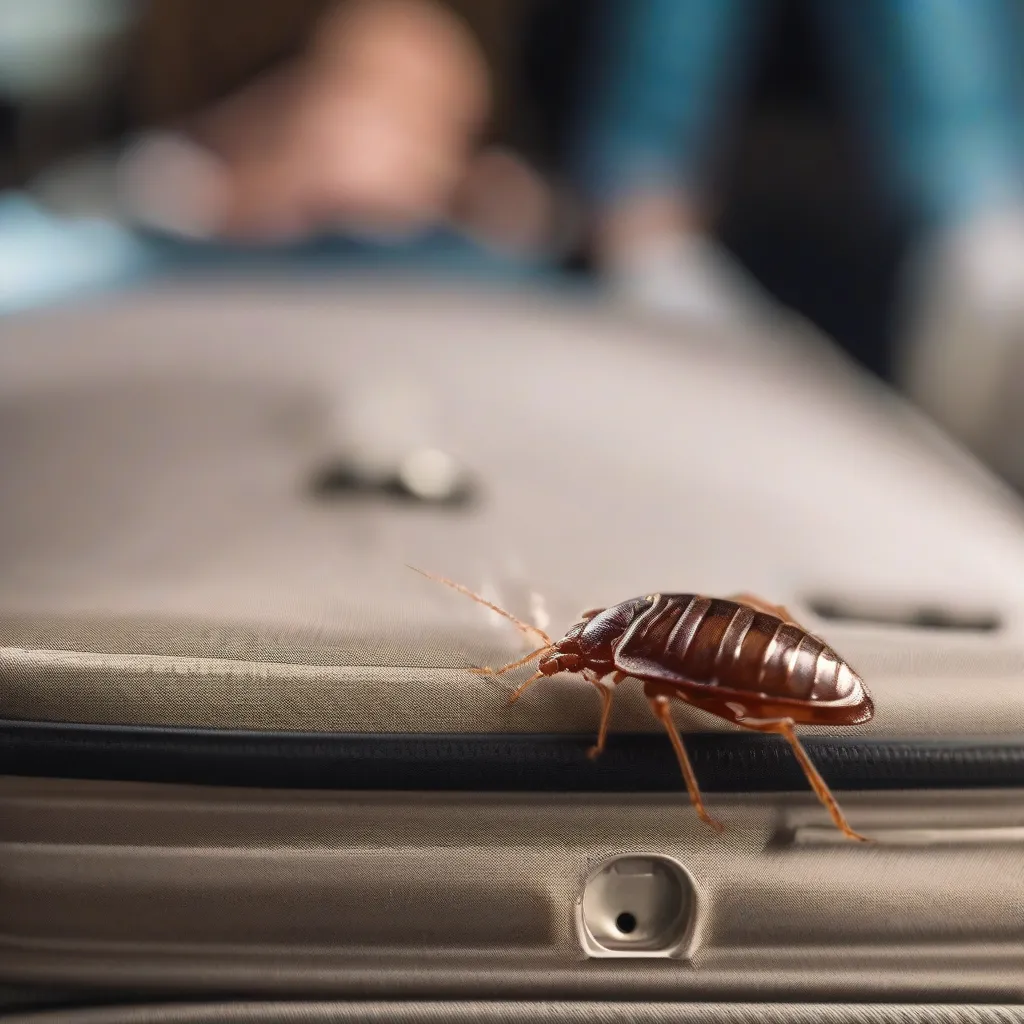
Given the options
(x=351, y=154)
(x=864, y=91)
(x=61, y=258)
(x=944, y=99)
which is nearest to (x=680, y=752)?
(x=61, y=258)

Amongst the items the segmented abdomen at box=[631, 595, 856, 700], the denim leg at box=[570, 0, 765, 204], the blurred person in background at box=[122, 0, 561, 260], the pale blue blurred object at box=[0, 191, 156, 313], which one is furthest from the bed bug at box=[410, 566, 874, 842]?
the denim leg at box=[570, 0, 765, 204]

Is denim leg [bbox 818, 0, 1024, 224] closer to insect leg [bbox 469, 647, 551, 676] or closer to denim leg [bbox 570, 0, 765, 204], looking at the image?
denim leg [bbox 570, 0, 765, 204]

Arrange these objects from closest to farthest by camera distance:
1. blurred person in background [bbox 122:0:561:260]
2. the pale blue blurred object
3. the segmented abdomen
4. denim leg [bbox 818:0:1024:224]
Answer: the segmented abdomen < the pale blue blurred object < blurred person in background [bbox 122:0:561:260] < denim leg [bbox 818:0:1024:224]

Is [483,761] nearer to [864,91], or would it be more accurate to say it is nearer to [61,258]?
[61,258]

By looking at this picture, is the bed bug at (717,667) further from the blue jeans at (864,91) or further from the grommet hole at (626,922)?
the blue jeans at (864,91)

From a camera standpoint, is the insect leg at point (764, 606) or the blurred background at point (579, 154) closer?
the insect leg at point (764, 606)

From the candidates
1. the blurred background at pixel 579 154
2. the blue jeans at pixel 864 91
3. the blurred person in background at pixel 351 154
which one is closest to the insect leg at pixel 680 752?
the blurred background at pixel 579 154

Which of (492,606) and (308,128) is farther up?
(308,128)
